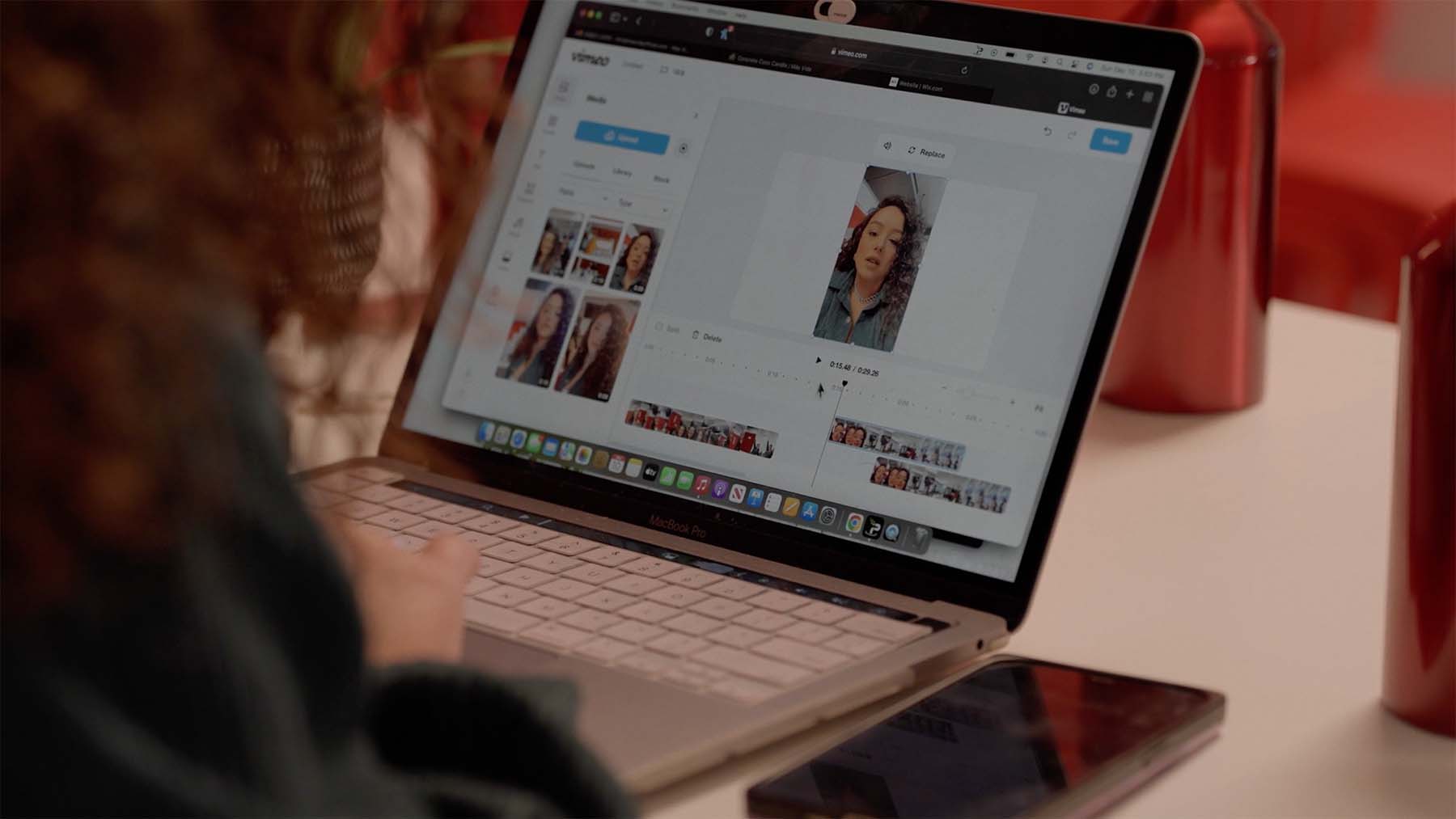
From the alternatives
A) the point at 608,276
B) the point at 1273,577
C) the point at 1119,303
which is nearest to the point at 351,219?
the point at 608,276

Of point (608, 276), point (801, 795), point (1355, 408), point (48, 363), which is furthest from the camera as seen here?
point (1355, 408)

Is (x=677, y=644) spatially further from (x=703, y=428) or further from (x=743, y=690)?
(x=703, y=428)

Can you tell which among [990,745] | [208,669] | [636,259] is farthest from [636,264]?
[208,669]

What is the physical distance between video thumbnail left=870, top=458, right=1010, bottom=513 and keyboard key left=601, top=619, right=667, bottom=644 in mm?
142

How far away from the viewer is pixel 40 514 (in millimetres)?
292

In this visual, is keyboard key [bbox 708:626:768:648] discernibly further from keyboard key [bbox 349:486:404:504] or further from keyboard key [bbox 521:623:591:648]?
keyboard key [bbox 349:486:404:504]

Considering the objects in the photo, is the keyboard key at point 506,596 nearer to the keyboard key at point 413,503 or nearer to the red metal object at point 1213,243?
the keyboard key at point 413,503

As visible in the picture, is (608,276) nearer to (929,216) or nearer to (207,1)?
(929,216)

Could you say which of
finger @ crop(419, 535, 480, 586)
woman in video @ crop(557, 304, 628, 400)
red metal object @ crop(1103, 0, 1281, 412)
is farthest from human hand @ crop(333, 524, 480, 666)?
red metal object @ crop(1103, 0, 1281, 412)

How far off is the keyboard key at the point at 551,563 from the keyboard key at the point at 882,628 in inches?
5.4

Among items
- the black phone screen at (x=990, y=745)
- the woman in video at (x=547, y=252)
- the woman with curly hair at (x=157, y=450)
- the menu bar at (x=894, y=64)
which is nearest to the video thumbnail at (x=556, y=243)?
the woman in video at (x=547, y=252)

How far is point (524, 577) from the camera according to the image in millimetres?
706

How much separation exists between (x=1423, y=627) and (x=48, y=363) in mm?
530

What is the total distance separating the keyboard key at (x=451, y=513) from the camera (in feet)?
2.55
